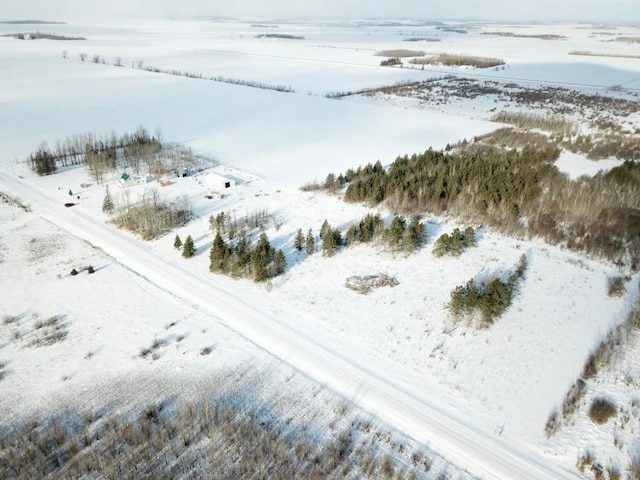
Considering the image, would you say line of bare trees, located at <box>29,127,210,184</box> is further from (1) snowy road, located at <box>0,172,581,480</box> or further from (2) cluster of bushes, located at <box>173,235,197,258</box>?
(1) snowy road, located at <box>0,172,581,480</box>

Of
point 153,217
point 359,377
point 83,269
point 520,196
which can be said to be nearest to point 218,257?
point 83,269

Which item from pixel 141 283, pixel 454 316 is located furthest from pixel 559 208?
pixel 141 283

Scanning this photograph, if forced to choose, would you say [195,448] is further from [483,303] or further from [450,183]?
[450,183]

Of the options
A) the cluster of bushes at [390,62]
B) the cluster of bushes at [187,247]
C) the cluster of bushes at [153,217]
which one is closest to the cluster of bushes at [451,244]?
the cluster of bushes at [187,247]

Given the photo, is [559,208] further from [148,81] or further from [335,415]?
[148,81]

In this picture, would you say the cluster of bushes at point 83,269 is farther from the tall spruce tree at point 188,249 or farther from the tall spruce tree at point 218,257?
the tall spruce tree at point 218,257
